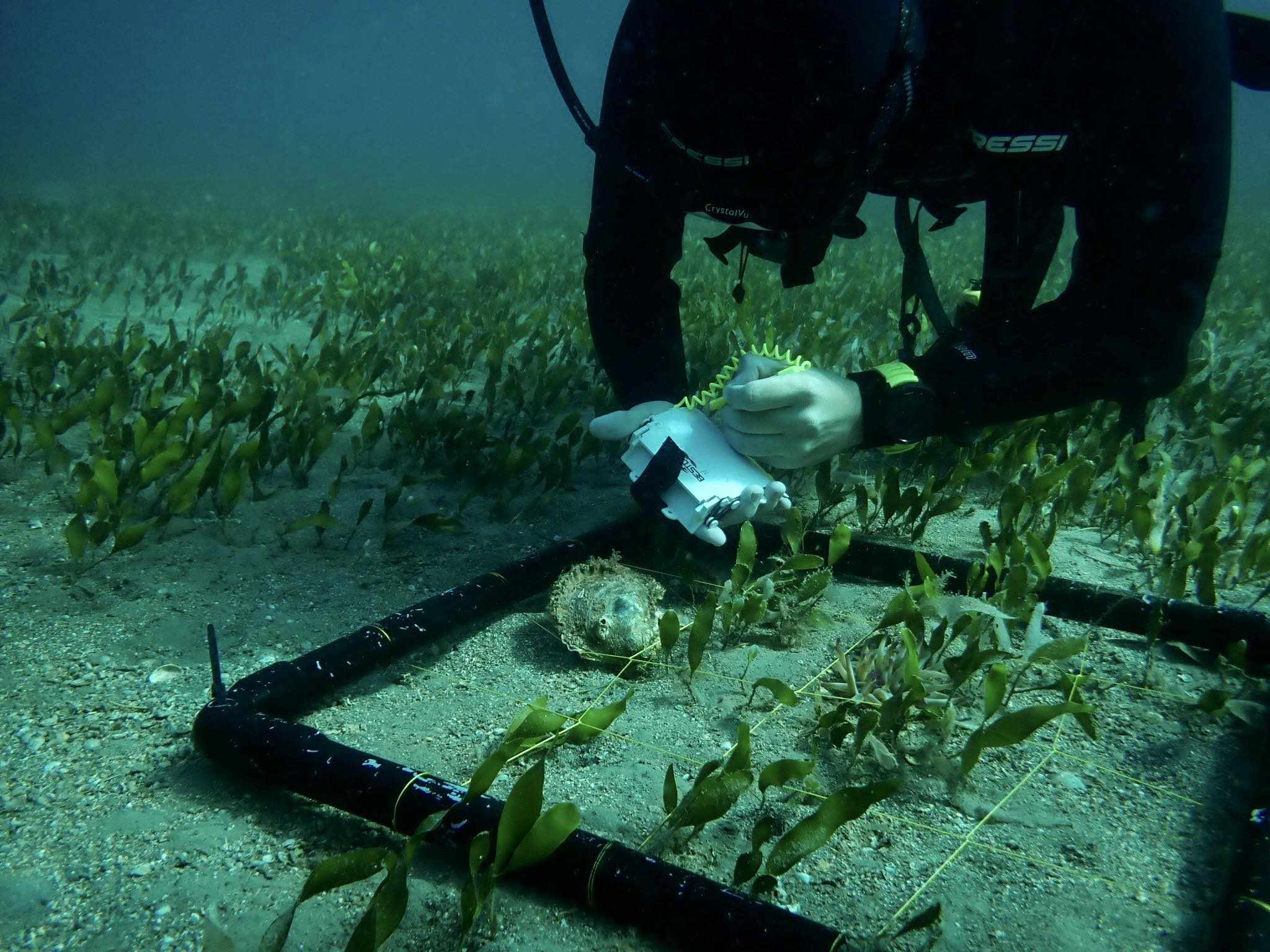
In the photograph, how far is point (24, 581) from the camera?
2209mm

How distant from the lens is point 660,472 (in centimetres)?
203

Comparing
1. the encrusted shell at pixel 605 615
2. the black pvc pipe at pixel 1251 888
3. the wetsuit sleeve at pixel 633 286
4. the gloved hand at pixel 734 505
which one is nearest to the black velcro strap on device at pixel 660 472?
the gloved hand at pixel 734 505

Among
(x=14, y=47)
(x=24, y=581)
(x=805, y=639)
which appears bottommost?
(x=24, y=581)

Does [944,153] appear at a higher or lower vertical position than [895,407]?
higher

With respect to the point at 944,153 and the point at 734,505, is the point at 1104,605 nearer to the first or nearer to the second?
the point at 734,505

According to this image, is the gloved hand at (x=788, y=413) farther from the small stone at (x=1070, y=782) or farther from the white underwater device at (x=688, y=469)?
the small stone at (x=1070, y=782)

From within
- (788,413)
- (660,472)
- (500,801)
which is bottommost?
(500,801)

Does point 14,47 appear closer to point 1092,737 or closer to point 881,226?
point 881,226

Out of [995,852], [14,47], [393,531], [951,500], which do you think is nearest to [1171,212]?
[951,500]

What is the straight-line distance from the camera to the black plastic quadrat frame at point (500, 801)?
1.12 metres

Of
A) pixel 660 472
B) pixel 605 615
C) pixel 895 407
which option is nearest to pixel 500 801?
pixel 605 615

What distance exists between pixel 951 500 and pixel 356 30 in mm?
141029

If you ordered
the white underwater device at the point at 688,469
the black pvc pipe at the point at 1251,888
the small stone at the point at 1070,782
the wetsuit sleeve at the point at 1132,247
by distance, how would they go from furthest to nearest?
the white underwater device at the point at 688,469
the wetsuit sleeve at the point at 1132,247
the small stone at the point at 1070,782
the black pvc pipe at the point at 1251,888

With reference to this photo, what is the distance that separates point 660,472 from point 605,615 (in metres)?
0.42
